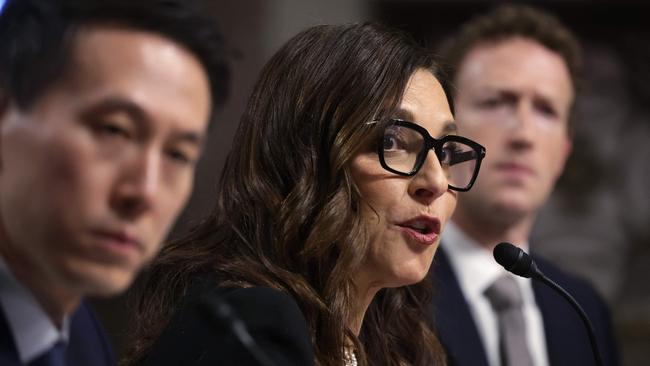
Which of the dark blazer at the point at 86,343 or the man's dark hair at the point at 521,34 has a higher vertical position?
the man's dark hair at the point at 521,34

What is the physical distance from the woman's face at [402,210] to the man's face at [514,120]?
3.20 ft

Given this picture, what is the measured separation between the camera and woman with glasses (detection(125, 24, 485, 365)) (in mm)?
1690

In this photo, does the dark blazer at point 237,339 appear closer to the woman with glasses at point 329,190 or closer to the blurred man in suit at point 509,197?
the woman with glasses at point 329,190

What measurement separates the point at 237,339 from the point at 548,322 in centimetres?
132

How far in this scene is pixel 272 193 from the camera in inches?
68.2

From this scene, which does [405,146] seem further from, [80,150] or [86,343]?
[80,150]

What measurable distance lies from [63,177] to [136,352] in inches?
25.7

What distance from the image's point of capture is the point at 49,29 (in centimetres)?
110

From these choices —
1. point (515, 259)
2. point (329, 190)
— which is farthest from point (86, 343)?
point (515, 259)

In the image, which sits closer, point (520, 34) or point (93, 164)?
point (93, 164)

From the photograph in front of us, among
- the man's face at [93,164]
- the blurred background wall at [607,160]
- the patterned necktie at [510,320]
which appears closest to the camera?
the man's face at [93,164]

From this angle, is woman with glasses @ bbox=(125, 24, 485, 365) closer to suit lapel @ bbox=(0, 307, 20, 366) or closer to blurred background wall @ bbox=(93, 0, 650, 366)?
suit lapel @ bbox=(0, 307, 20, 366)

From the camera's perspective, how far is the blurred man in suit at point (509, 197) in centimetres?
251

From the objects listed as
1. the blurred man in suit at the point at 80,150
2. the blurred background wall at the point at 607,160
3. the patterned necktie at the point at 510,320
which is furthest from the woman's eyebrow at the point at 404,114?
the blurred background wall at the point at 607,160
